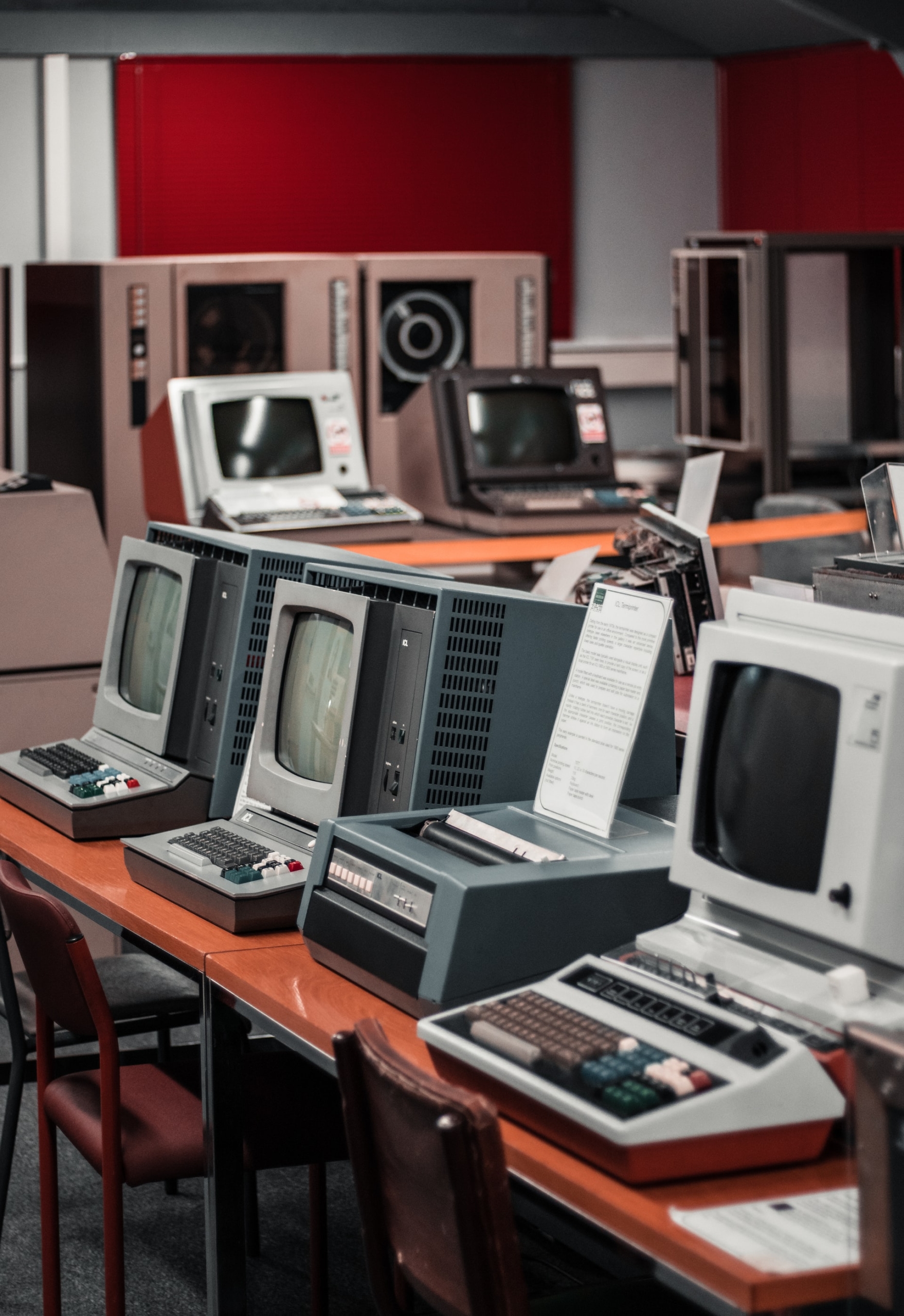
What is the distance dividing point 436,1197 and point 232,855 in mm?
859

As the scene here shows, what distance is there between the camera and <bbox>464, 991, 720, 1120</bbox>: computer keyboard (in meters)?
1.45

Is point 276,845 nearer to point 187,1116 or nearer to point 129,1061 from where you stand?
point 187,1116

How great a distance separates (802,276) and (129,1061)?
7.25 meters

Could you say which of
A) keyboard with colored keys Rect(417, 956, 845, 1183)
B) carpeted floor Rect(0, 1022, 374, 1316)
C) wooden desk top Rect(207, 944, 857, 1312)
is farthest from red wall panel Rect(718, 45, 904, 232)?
keyboard with colored keys Rect(417, 956, 845, 1183)

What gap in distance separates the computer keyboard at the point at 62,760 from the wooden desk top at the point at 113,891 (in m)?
0.09

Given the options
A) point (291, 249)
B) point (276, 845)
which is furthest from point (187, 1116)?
point (291, 249)

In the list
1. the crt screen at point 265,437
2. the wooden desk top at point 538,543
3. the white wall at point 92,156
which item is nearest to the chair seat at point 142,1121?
the wooden desk top at point 538,543

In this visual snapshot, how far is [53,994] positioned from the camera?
92.4 inches

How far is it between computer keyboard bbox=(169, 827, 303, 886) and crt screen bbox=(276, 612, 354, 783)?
0.14 m

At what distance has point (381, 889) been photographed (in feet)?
6.35

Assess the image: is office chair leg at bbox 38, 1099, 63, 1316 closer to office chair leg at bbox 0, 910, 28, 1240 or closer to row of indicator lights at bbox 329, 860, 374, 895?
office chair leg at bbox 0, 910, 28, 1240

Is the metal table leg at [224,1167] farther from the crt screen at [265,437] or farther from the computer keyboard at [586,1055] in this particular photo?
the crt screen at [265,437]

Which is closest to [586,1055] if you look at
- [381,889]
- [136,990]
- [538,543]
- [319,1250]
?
[381,889]

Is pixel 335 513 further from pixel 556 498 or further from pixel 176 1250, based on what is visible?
pixel 176 1250
